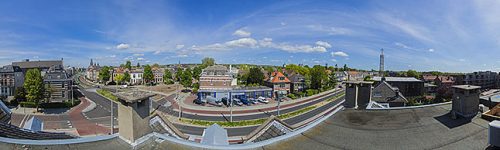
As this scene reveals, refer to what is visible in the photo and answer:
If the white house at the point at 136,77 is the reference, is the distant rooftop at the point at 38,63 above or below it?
above

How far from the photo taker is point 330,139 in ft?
20.8

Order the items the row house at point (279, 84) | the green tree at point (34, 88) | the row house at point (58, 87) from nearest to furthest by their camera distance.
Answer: the green tree at point (34, 88), the row house at point (58, 87), the row house at point (279, 84)

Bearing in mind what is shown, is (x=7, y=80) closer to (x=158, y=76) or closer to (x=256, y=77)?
(x=158, y=76)

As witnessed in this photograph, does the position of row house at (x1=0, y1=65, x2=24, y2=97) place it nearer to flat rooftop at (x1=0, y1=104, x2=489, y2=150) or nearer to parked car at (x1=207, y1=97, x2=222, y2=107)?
parked car at (x1=207, y1=97, x2=222, y2=107)

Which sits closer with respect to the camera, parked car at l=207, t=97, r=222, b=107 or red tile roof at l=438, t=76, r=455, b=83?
parked car at l=207, t=97, r=222, b=107

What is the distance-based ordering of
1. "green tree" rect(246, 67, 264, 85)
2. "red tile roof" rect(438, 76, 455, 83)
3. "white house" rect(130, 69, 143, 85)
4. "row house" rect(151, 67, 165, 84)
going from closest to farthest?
"red tile roof" rect(438, 76, 455, 83) < "green tree" rect(246, 67, 264, 85) < "white house" rect(130, 69, 143, 85) < "row house" rect(151, 67, 165, 84)

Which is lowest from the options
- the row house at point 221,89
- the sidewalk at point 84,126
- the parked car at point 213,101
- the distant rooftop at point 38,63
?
the sidewalk at point 84,126

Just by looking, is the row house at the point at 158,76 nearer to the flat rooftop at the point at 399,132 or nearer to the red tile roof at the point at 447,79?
the red tile roof at the point at 447,79

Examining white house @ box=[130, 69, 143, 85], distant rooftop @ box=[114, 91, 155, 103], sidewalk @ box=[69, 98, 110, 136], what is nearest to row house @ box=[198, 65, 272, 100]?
sidewalk @ box=[69, 98, 110, 136]

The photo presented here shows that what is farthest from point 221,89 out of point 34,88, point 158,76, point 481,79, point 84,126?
point 481,79

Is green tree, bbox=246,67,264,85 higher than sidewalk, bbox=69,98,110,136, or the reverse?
green tree, bbox=246,67,264,85

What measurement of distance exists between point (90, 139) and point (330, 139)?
5678 millimetres

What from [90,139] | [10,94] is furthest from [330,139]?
[10,94]

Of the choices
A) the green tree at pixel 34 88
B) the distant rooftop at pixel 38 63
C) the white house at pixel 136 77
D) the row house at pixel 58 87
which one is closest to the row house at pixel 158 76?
the white house at pixel 136 77
